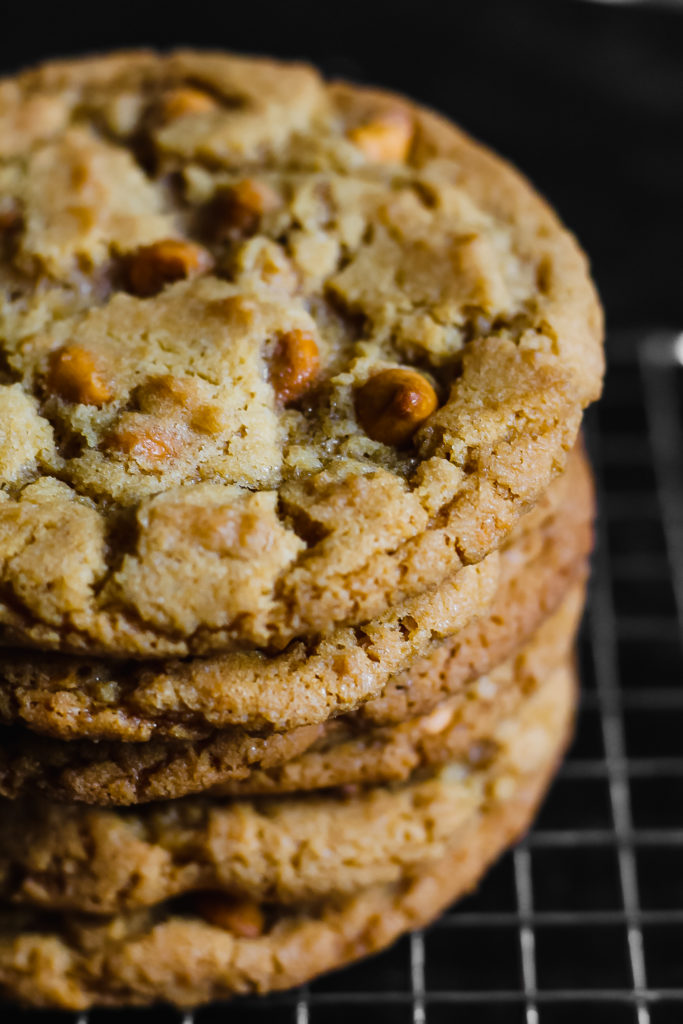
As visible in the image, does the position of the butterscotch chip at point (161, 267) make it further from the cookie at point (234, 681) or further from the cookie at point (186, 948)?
the cookie at point (186, 948)

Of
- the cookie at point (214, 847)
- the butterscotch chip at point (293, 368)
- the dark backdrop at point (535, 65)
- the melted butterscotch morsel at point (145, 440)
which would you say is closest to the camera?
the melted butterscotch morsel at point (145, 440)

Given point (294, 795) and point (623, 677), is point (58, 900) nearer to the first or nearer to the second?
point (294, 795)

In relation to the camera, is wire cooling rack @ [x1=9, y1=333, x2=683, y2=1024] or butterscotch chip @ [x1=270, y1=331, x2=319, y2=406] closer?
butterscotch chip @ [x1=270, y1=331, x2=319, y2=406]

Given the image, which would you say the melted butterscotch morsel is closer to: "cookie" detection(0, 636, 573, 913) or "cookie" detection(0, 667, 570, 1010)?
"cookie" detection(0, 636, 573, 913)

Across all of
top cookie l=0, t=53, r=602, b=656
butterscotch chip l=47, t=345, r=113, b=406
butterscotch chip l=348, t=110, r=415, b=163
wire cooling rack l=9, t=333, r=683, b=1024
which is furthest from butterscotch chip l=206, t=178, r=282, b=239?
wire cooling rack l=9, t=333, r=683, b=1024

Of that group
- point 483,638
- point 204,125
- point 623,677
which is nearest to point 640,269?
point 623,677

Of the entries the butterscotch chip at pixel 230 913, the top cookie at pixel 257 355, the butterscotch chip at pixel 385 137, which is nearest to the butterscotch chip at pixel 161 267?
the top cookie at pixel 257 355
